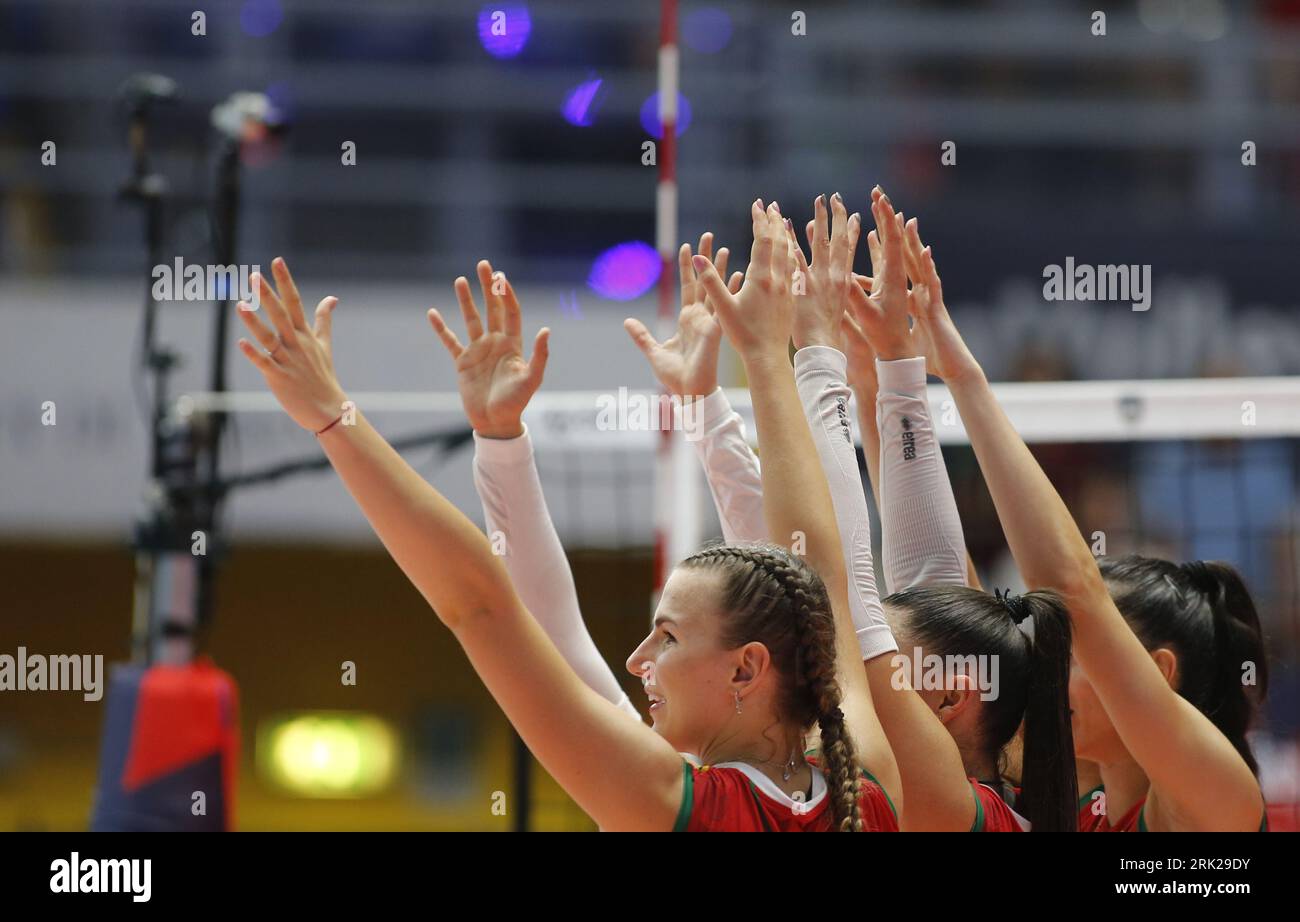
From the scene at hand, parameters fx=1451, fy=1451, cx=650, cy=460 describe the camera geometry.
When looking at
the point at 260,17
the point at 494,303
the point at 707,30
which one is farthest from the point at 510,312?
the point at 260,17

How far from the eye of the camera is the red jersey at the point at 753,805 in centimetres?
145

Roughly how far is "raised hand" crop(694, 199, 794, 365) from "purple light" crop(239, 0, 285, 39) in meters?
8.49

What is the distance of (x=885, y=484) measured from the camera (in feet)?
6.28

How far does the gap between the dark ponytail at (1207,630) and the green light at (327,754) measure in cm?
581

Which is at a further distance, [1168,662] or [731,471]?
[1168,662]

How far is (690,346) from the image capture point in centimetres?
182

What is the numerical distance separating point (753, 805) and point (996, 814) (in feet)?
1.42

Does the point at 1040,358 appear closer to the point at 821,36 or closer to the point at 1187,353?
Answer: the point at 1187,353

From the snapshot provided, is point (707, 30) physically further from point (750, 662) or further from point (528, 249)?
point (750, 662)

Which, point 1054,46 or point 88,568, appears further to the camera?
point 1054,46

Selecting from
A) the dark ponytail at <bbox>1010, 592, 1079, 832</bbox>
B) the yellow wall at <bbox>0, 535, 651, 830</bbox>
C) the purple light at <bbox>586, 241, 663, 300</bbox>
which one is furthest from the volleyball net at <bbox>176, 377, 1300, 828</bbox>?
the yellow wall at <bbox>0, 535, 651, 830</bbox>
